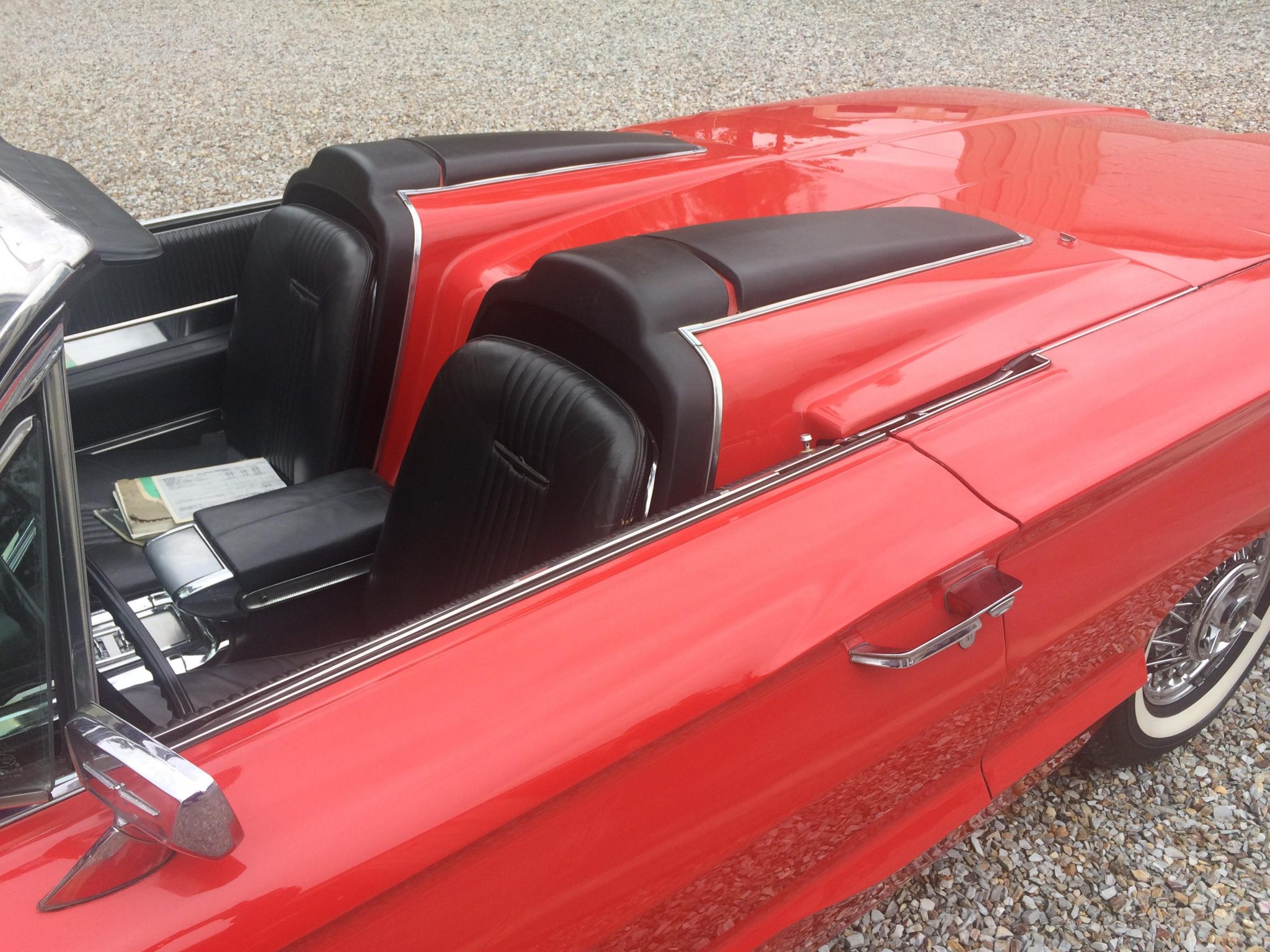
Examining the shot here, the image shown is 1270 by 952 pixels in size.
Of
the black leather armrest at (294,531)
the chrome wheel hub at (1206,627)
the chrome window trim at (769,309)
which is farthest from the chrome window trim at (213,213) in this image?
the chrome wheel hub at (1206,627)

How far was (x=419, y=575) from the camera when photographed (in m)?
1.82

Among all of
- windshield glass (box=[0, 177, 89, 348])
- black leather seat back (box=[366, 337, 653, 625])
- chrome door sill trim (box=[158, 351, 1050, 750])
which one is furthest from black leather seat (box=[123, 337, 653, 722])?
windshield glass (box=[0, 177, 89, 348])

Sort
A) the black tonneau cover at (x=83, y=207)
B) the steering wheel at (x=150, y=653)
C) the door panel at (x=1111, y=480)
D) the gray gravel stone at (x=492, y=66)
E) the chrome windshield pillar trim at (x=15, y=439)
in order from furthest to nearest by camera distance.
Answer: the gray gravel stone at (x=492, y=66) < the steering wheel at (x=150, y=653) < the door panel at (x=1111, y=480) < the black tonneau cover at (x=83, y=207) < the chrome windshield pillar trim at (x=15, y=439)

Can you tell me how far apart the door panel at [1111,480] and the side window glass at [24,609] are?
1067mm

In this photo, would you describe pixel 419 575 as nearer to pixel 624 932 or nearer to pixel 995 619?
pixel 624 932

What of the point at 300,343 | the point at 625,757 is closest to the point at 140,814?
the point at 625,757

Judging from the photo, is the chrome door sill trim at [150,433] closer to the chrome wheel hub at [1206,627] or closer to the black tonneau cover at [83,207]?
the black tonneau cover at [83,207]

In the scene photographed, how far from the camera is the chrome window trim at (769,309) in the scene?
150 cm

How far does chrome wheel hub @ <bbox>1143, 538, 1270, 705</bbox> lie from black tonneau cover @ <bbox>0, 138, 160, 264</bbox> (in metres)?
1.85

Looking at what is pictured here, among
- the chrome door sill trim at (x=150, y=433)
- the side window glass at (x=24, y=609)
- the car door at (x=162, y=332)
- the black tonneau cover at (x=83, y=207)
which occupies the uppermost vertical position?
the black tonneau cover at (x=83, y=207)

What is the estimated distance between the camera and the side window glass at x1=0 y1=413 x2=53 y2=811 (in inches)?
37.8

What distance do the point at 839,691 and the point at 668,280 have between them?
674 millimetres

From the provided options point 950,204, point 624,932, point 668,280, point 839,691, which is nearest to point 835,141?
point 950,204

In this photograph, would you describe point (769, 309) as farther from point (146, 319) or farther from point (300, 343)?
point (146, 319)
